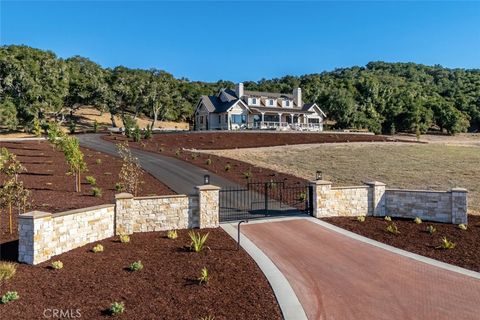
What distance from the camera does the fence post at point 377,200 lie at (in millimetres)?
16469

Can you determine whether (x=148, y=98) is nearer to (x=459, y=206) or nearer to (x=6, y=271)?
(x=459, y=206)

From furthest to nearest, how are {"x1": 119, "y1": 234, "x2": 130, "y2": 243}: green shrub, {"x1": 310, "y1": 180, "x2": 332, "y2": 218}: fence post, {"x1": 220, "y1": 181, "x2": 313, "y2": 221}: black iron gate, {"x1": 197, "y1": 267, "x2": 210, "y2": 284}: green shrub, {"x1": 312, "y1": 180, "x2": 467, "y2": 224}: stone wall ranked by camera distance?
{"x1": 220, "y1": 181, "x2": 313, "y2": 221}: black iron gate, {"x1": 310, "y1": 180, "x2": 332, "y2": 218}: fence post, {"x1": 312, "y1": 180, "x2": 467, "y2": 224}: stone wall, {"x1": 119, "y1": 234, "x2": 130, "y2": 243}: green shrub, {"x1": 197, "y1": 267, "x2": 210, "y2": 284}: green shrub

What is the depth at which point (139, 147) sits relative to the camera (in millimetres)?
39219

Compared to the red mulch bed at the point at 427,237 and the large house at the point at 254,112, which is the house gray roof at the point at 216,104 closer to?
the large house at the point at 254,112

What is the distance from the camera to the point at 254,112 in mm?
60719

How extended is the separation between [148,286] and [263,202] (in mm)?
10167

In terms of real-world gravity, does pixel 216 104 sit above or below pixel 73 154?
above

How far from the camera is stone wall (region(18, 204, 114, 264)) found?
9883mm

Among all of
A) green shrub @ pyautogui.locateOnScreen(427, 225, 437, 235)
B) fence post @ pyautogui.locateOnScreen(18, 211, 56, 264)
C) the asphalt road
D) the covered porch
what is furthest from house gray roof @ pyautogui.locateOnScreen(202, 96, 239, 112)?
fence post @ pyautogui.locateOnScreen(18, 211, 56, 264)

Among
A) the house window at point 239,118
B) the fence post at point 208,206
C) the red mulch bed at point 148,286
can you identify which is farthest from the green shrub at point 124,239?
the house window at point 239,118

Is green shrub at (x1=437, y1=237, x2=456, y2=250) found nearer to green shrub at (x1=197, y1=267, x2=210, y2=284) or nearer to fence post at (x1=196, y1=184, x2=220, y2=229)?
fence post at (x1=196, y1=184, x2=220, y2=229)

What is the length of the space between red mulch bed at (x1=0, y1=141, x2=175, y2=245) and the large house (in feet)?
103

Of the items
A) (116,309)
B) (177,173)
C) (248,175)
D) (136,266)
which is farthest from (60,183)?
(116,309)

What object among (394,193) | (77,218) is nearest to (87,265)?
(77,218)
